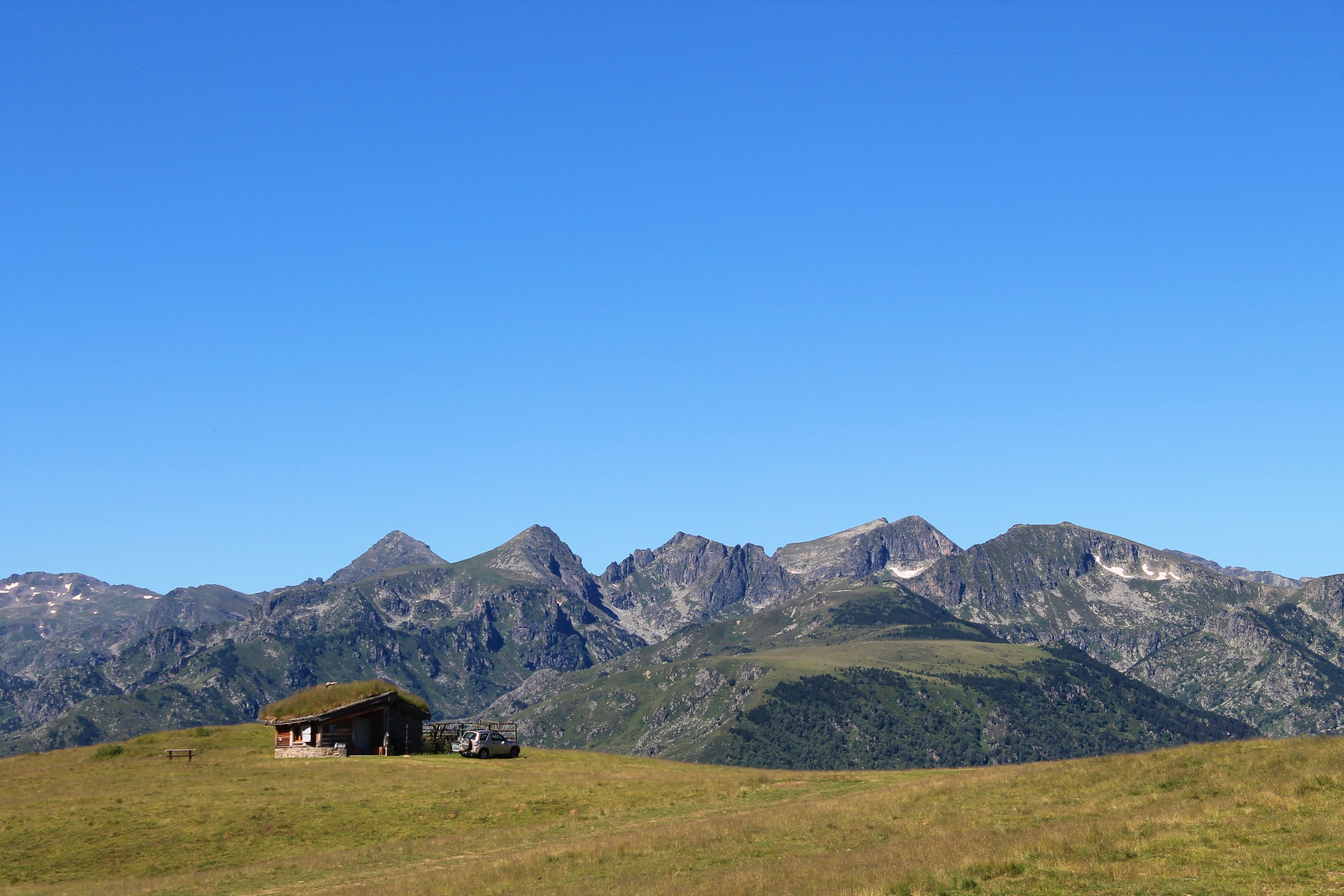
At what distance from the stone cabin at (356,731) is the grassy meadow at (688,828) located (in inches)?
372

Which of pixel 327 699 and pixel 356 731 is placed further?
pixel 327 699

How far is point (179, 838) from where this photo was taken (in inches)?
2368

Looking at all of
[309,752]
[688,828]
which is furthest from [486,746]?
[688,828]

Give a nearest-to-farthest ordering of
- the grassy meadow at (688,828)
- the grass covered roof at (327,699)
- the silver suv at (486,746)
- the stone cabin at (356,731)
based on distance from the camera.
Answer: the grassy meadow at (688,828) → the stone cabin at (356,731) → the silver suv at (486,746) → the grass covered roof at (327,699)

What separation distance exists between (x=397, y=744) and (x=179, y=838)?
39585 millimetres

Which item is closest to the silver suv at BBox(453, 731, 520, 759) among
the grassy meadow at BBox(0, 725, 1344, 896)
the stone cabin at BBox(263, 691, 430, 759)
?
the stone cabin at BBox(263, 691, 430, 759)

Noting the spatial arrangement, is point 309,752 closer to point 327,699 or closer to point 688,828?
point 327,699

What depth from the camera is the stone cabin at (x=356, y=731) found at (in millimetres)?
94688

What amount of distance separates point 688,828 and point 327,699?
55.2m

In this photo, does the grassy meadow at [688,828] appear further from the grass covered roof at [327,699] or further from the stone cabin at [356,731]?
the grass covered roof at [327,699]

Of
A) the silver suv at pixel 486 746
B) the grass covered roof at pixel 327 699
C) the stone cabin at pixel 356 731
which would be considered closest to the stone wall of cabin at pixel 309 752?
the stone cabin at pixel 356 731

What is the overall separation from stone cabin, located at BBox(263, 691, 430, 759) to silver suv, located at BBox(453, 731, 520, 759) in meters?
5.05

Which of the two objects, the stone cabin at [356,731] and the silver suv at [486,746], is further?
the silver suv at [486,746]

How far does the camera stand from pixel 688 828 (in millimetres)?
52344
